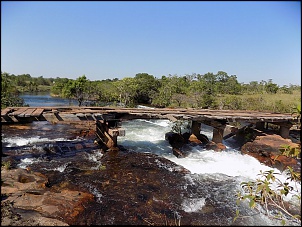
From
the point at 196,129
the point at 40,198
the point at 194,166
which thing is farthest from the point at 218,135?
the point at 40,198

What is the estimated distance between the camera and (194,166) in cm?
1030

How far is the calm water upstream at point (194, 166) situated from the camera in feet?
22.0

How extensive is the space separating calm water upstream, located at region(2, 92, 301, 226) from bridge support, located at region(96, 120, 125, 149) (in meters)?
0.82

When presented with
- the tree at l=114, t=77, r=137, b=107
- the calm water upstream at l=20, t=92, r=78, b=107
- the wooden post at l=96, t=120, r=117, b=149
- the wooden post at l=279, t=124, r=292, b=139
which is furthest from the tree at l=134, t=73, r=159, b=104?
the wooden post at l=96, t=120, r=117, b=149

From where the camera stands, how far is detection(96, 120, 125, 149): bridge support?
36.6 ft

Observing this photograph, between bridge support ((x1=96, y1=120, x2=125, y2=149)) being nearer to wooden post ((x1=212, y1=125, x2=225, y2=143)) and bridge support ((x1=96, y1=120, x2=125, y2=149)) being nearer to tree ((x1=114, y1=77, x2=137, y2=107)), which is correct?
wooden post ((x1=212, y1=125, x2=225, y2=143))

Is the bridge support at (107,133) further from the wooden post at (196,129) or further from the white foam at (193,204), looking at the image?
the wooden post at (196,129)

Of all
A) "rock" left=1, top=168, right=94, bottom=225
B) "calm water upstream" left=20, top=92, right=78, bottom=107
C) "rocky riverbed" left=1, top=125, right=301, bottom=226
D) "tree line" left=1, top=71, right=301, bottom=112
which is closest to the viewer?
"rock" left=1, top=168, right=94, bottom=225

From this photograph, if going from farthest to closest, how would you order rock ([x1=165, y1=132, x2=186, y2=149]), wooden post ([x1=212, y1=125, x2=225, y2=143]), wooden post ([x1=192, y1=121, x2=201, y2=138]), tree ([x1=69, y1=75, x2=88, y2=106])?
1. tree ([x1=69, y1=75, x2=88, y2=106])
2. wooden post ([x1=192, y1=121, x2=201, y2=138])
3. rock ([x1=165, y1=132, x2=186, y2=149])
4. wooden post ([x1=212, y1=125, x2=225, y2=143])

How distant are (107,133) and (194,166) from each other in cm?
472

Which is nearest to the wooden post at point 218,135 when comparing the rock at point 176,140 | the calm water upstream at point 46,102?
the rock at point 176,140

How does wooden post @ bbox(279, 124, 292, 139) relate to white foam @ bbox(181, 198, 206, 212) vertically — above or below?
above

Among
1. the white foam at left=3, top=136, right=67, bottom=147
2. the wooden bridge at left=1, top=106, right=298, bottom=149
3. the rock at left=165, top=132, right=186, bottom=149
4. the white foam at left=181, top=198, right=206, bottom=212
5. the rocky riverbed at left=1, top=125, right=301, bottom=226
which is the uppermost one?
the wooden bridge at left=1, top=106, right=298, bottom=149

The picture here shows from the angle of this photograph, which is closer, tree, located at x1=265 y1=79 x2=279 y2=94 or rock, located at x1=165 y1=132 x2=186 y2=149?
rock, located at x1=165 y1=132 x2=186 y2=149
